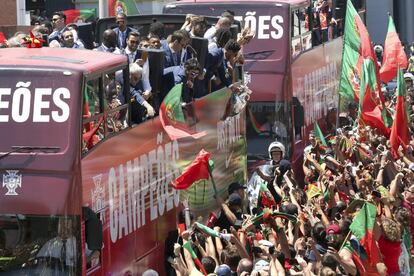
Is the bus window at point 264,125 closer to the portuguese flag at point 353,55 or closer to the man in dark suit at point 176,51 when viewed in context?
the portuguese flag at point 353,55

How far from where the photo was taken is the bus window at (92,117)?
11.7 meters

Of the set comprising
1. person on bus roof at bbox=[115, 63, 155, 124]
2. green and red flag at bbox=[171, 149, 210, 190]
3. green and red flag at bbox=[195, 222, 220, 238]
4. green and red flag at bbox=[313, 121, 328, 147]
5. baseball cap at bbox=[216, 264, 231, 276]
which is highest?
person on bus roof at bbox=[115, 63, 155, 124]

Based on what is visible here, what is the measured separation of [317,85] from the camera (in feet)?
76.1

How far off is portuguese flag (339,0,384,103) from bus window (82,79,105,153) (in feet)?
30.7

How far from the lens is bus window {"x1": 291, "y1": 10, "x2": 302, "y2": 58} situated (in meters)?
20.5

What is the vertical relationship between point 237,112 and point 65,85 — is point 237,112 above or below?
below

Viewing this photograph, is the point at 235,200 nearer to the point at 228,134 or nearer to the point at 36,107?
the point at 228,134

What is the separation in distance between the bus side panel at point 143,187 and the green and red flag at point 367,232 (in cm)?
196

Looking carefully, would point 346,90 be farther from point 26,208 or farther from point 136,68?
point 26,208

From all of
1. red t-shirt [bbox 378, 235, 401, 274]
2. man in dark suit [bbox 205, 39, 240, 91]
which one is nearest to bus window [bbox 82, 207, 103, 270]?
red t-shirt [bbox 378, 235, 401, 274]

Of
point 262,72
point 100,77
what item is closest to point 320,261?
point 100,77

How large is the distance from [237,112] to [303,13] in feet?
14.8

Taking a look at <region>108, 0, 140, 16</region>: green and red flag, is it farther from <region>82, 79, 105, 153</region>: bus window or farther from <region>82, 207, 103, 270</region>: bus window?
<region>82, 207, 103, 270</region>: bus window

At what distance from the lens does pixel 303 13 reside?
2177 cm
